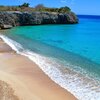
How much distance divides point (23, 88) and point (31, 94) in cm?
97

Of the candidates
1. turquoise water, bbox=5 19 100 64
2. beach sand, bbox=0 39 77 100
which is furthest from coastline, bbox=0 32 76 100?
turquoise water, bbox=5 19 100 64

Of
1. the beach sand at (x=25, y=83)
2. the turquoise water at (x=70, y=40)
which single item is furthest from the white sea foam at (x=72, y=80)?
the turquoise water at (x=70, y=40)

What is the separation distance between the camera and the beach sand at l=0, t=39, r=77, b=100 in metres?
12.9

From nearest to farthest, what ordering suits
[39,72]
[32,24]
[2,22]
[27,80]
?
[27,80] < [39,72] < [2,22] < [32,24]

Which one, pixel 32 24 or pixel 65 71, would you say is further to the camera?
pixel 32 24

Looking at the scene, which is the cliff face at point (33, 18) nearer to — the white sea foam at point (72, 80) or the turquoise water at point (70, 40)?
the turquoise water at point (70, 40)

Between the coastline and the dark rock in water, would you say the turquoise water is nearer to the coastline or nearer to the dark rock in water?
the coastline

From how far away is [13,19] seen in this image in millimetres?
60500

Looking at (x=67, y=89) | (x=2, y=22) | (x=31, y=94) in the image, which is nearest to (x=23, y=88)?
(x=31, y=94)

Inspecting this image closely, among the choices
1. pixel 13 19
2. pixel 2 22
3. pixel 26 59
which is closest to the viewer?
pixel 26 59

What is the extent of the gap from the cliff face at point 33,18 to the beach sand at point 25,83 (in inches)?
1347

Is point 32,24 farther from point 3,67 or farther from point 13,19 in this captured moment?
point 3,67

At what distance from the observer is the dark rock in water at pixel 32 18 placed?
58.8 metres

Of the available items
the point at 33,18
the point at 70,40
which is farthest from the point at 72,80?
the point at 33,18
